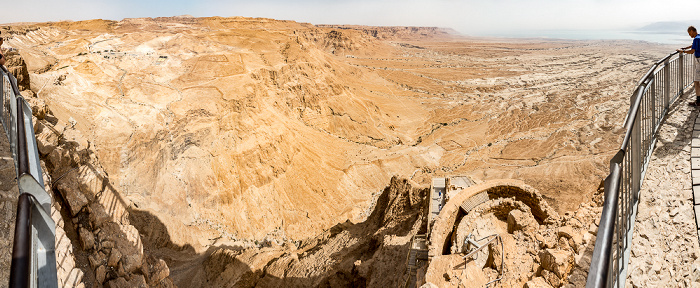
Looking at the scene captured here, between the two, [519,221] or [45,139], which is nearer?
[519,221]

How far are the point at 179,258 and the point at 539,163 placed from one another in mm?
20265

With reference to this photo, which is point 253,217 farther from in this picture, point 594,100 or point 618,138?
point 594,100

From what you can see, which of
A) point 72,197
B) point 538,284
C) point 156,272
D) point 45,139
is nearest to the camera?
point 538,284

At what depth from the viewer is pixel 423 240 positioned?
32.7 ft

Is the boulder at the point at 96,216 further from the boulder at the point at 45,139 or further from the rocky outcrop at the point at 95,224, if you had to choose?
the boulder at the point at 45,139

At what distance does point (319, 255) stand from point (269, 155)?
25.2 feet

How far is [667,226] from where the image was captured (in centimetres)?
285

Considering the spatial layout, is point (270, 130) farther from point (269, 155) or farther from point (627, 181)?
point (627, 181)

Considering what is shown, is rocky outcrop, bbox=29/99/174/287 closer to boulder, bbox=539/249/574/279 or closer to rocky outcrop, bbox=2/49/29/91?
rocky outcrop, bbox=2/49/29/91

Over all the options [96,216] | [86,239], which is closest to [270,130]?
[96,216]

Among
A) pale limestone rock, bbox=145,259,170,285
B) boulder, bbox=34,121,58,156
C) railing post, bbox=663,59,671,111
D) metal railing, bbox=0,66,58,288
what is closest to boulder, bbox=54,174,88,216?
boulder, bbox=34,121,58,156

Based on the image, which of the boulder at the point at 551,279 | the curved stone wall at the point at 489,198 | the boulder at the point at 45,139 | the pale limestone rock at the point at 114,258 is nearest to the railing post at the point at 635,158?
the boulder at the point at 551,279

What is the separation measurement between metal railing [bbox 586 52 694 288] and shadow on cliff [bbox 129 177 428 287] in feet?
22.2

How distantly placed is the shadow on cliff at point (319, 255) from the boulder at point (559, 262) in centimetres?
460
